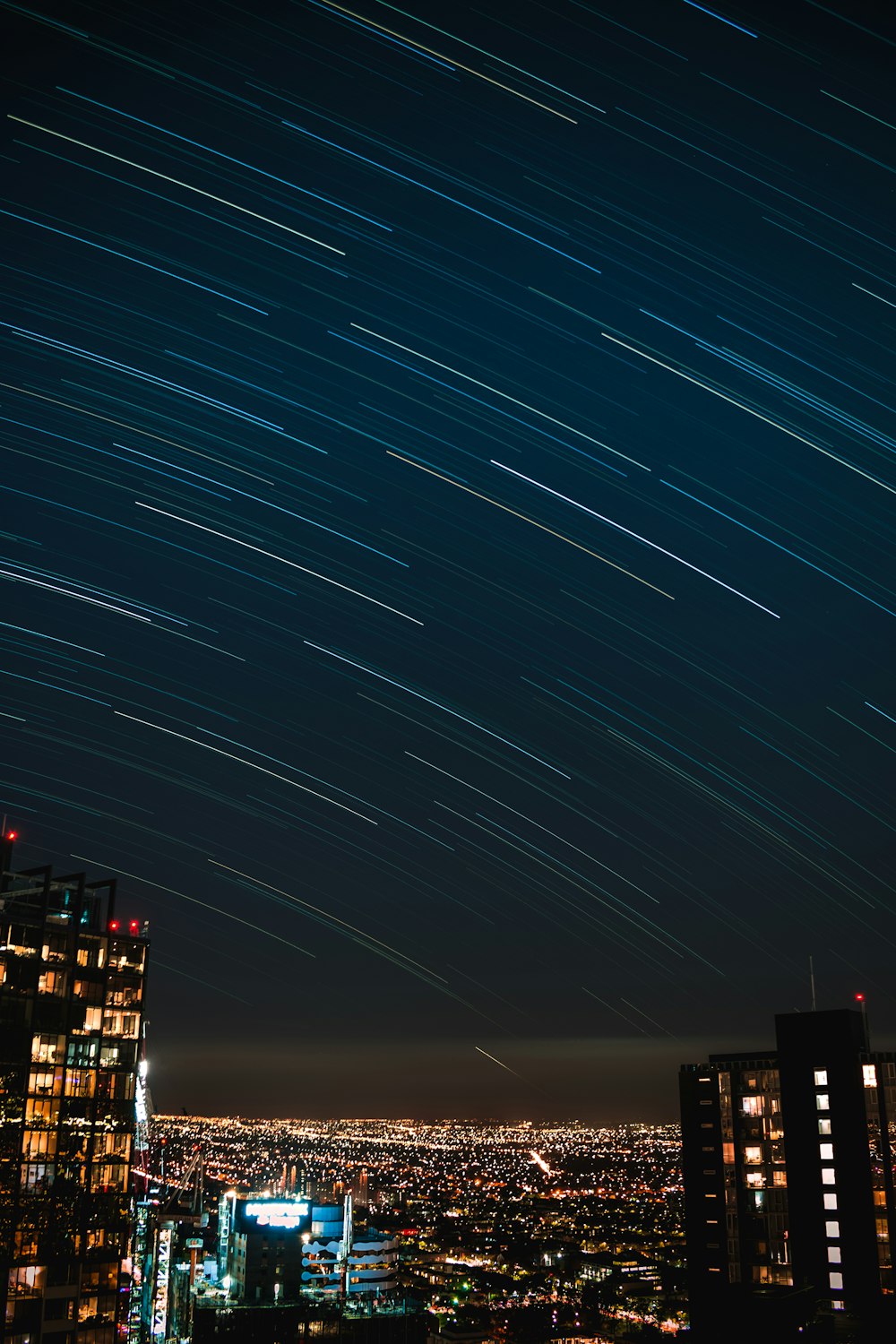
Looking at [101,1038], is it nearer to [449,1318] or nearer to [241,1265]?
[449,1318]

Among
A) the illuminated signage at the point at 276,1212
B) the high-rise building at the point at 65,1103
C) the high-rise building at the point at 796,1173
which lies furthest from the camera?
the illuminated signage at the point at 276,1212

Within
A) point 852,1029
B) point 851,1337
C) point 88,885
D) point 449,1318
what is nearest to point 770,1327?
point 851,1337

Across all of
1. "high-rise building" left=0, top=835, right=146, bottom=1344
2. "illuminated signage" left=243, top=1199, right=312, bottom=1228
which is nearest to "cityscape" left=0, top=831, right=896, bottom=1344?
"high-rise building" left=0, top=835, right=146, bottom=1344

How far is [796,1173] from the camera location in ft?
197

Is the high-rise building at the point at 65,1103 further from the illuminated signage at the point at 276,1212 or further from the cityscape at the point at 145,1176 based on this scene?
the illuminated signage at the point at 276,1212

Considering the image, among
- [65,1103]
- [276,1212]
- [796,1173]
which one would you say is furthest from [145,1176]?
[276,1212]

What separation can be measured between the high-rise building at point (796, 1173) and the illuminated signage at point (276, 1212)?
181 ft

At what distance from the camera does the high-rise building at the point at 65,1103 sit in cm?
4972

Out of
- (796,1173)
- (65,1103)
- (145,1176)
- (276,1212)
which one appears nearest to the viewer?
(65,1103)

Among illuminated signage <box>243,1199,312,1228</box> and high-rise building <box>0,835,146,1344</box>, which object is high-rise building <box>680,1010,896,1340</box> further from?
illuminated signage <box>243,1199,312,1228</box>

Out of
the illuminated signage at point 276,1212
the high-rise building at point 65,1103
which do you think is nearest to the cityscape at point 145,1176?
the high-rise building at point 65,1103

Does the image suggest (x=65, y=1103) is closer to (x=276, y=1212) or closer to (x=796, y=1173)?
(x=796, y=1173)

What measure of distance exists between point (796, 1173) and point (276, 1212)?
218 feet

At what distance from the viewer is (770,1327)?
4147cm
